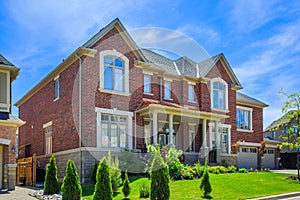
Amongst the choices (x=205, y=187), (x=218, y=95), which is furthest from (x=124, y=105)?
(x=218, y=95)

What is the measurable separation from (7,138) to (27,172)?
3.00 metres

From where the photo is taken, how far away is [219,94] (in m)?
27.2

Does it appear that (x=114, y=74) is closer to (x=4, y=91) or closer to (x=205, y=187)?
(x=4, y=91)

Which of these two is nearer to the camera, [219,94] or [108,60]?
[108,60]

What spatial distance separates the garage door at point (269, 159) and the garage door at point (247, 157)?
8.88ft

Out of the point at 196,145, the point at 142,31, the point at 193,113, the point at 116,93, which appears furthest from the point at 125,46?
the point at 196,145

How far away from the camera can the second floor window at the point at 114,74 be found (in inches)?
797

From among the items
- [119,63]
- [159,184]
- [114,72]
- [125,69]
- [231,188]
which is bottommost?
[231,188]

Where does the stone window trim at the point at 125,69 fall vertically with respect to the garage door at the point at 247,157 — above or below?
above

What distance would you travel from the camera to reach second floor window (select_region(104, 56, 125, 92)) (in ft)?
66.4

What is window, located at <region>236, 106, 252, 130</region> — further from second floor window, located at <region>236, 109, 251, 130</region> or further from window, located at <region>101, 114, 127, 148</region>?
window, located at <region>101, 114, 127, 148</region>

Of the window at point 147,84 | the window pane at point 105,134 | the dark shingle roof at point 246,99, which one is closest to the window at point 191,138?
the window at point 147,84

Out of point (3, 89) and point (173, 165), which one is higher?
point (3, 89)

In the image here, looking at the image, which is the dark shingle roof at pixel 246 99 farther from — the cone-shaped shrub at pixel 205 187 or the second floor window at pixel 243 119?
the cone-shaped shrub at pixel 205 187
